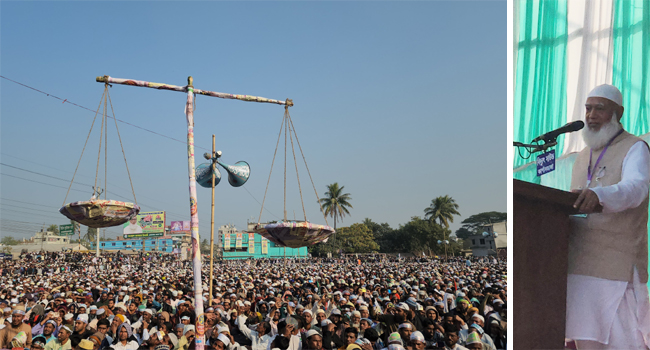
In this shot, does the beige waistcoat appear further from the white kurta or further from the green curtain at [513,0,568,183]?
the green curtain at [513,0,568,183]

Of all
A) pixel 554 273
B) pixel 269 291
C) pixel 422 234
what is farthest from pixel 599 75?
pixel 422 234

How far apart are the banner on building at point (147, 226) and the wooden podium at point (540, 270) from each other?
48.4m

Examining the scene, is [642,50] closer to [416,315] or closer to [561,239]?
[561,239]

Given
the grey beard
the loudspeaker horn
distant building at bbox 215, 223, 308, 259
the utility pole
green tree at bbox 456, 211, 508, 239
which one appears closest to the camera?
→ the grey beard

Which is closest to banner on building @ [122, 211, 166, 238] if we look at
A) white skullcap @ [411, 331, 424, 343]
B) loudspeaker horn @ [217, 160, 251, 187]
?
loudspeaker horn @ [217, 160, 251, 187]

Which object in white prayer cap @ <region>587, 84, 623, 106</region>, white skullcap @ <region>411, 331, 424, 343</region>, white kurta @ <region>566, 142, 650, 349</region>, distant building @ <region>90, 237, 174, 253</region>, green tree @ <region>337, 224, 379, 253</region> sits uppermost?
white prayer cap @ <region>587, 84, 623, 106</region>

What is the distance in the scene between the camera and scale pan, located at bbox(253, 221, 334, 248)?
4781mm

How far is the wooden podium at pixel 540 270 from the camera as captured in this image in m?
2.39

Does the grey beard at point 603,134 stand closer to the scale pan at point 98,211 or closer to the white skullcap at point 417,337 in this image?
the white skullcap at point 417,337

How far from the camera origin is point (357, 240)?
47.3 meters

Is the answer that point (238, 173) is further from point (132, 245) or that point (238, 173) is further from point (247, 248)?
point (132, 245)

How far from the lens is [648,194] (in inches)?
117

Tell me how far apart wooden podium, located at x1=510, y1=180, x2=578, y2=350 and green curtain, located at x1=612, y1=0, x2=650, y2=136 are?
1.72 meters

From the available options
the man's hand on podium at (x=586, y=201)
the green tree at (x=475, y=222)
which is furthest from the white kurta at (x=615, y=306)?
the green tree at (x=475, y=222)
